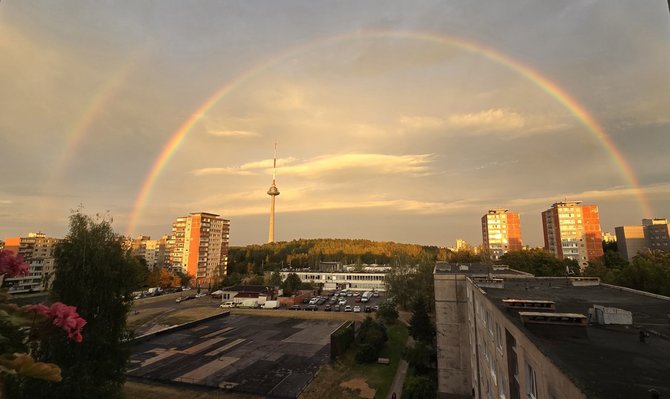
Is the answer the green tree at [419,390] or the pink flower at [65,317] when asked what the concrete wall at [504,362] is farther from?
the pink flower at [65,317]

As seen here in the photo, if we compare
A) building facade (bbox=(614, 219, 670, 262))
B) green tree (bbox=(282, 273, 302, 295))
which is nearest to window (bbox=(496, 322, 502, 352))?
green tree (bbox=(282, 273, 302, 295))

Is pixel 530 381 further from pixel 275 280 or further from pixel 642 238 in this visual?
pixel 642 238

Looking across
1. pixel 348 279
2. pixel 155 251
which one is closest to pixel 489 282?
pixel 348 279

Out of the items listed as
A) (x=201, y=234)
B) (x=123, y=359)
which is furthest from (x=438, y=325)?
(x=201, y=234)

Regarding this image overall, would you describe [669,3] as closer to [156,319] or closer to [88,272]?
[88,272]

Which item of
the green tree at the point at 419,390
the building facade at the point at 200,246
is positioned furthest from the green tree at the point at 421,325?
the building facade at the point at 200,246
